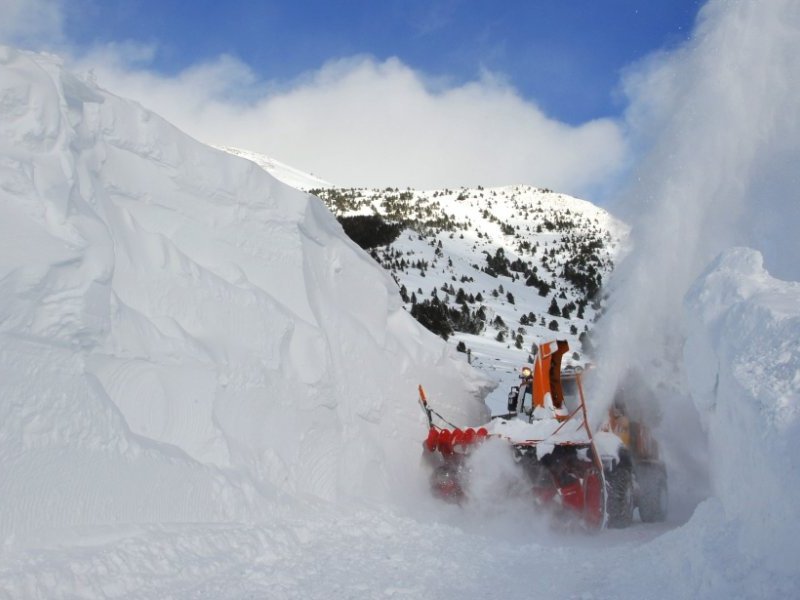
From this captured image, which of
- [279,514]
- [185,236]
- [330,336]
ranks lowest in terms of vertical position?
[279,514]

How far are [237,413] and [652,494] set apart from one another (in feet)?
18.7

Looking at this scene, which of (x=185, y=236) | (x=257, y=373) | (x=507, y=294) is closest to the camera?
(x=257, y=373)

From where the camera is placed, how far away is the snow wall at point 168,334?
6.02 m

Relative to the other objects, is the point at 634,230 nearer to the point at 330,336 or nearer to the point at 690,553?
the point at 330,336

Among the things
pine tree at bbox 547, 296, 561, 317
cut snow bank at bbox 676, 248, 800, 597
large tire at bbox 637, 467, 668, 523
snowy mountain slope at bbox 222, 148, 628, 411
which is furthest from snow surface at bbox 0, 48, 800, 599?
pine tree at bbox 547, 296, 561, 317

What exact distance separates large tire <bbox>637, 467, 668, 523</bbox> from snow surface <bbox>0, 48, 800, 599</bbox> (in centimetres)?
33

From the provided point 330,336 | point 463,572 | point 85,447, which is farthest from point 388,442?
point 85,447

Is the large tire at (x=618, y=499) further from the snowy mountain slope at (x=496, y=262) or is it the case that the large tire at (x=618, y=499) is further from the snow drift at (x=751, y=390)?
the snowy mountain slope at (x=496, y=262)

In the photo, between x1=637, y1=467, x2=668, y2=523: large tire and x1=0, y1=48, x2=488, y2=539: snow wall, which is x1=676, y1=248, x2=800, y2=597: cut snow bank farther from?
x1=0, y1=48, x2=488, y2=539: snow wall

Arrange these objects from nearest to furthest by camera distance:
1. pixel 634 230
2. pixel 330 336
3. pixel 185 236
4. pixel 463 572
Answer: pixel 463 572 → pixel 185 236 → pixel 330 336 → pixel 634 230

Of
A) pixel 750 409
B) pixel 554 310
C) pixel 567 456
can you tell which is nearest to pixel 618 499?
pixel 567 456

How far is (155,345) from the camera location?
7.43 m

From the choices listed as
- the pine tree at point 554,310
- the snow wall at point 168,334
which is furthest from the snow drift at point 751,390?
the pine tree at point 554,310

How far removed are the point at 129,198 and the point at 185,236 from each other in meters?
0.82
